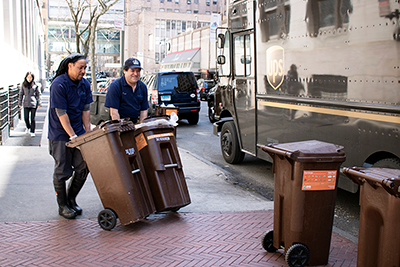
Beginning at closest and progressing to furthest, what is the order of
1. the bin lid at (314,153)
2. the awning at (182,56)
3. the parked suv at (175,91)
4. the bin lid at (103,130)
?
the bin lid at (314,153) < the bin lid at (103,130) < the parked suv at (175,91) < the awning at (182,56)

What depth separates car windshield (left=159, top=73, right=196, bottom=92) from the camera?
14477mm

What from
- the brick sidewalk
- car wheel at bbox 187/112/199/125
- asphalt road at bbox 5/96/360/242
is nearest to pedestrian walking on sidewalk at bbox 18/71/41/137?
asphalt road at bbox 5/96/360/242

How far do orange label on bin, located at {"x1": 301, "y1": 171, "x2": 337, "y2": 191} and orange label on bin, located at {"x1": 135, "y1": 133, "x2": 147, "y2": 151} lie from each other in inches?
80.0

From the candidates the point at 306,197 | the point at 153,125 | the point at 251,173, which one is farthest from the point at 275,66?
the point at 306,197

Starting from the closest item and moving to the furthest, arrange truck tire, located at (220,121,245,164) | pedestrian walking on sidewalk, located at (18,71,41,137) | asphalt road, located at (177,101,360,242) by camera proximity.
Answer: asphalt road, located at (177,101,360,242) < truck tire, located at (220,121,245,164) < pedestrian walking on sidewalk, located at (18,71,41,137)

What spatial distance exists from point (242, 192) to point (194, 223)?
173cm

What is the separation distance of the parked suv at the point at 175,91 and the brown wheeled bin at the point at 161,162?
368 inches

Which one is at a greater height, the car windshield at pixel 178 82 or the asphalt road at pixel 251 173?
the car windshield at pixel 178 82

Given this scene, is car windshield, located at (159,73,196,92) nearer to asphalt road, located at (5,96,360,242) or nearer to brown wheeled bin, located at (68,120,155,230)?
asphalt road, located at (5,96,360,242)

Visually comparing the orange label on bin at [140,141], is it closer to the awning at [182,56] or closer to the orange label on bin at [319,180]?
the orange label on bin at [319,180]

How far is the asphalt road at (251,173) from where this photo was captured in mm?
5365

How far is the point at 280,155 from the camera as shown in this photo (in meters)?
3.65

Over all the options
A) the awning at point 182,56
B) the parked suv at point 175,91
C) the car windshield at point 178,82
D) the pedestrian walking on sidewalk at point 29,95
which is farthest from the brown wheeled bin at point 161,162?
the awning at point 182,56

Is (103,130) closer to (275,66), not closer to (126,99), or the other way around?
(126,99)
